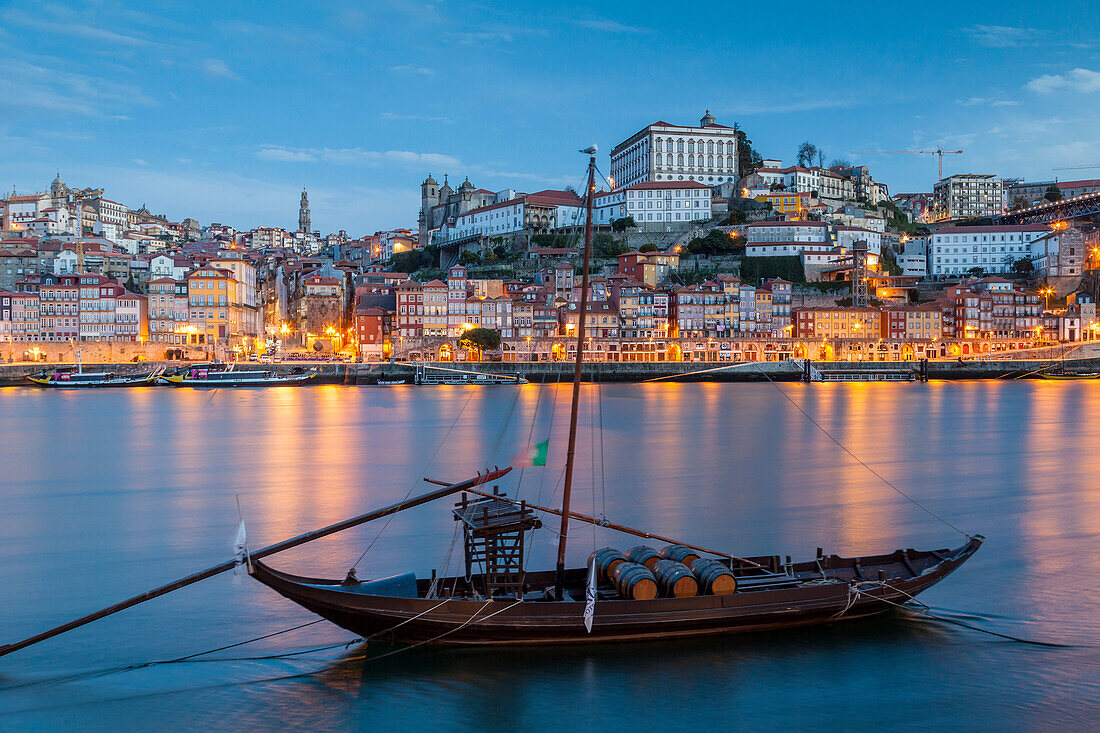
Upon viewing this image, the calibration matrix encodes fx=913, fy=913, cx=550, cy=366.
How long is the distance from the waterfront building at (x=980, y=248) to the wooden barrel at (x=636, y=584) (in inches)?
3329

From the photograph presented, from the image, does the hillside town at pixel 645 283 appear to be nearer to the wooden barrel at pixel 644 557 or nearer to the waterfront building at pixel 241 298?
the waterfront building at pixel 241 298

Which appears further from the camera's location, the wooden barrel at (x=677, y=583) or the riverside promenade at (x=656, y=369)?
the riverside promenade at (x=656, y=369)

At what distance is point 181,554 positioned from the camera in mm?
15242

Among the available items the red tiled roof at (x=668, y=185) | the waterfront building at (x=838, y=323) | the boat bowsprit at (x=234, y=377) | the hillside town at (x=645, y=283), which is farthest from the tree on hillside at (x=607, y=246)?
the boat bowsprit at (x=234, y=377)

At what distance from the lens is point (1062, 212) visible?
88375mm

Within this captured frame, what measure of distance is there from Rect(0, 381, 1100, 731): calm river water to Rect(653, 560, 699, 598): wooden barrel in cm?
67

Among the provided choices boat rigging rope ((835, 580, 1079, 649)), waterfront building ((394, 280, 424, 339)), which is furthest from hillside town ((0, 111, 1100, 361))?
boat rigging rope ((835, 580, 1079, 649))

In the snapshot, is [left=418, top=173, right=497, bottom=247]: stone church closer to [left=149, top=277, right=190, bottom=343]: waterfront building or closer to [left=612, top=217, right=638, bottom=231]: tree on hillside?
[left=612, top=217, right=638, bottom=231]: tree on hillside

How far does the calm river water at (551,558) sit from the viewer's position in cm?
887

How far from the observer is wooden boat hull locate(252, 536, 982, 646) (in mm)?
9094

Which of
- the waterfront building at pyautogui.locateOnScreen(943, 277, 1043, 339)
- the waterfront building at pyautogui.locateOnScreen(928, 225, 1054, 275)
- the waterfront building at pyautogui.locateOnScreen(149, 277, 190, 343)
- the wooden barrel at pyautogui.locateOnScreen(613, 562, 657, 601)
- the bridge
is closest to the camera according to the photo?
the wooden barrel at pyautogui.locateOnScreen(613, 562, 657, 601)

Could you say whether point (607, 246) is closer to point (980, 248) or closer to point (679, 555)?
point (980, 248)

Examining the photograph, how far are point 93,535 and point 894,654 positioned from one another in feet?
45.5

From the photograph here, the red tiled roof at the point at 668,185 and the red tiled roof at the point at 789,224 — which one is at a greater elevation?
the red tiled roof at the point at 668,185
